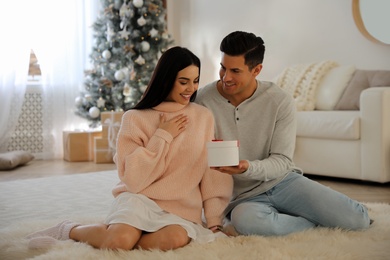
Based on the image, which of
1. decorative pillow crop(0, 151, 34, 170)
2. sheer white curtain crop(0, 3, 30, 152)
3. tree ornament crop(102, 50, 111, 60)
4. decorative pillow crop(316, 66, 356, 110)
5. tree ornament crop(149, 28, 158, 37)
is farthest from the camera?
tree ornament crop(149, 28, 158, 37)

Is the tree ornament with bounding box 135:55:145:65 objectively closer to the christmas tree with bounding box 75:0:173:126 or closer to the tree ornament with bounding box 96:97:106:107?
the christmas tree with bounding box 75:0:173:126

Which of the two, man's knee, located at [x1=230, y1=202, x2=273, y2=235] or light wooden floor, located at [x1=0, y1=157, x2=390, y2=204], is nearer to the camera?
man's knee, located at [x1=230, y1=202, x2=273, y2=235]

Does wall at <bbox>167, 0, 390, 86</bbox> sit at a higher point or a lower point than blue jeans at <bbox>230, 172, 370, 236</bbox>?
higher

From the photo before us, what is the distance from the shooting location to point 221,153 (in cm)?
172

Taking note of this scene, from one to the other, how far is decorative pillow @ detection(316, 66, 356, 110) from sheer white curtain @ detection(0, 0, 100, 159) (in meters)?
2.62

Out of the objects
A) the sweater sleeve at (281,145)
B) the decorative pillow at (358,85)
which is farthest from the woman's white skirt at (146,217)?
the decorative pillow at (358,85)

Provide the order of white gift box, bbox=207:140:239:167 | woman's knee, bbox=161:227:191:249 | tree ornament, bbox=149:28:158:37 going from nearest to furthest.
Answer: white gift box, bbox=207:140:239:167 < woman's knee, bbox=161:227:191:249 < tree ornament, bbox=149:28:158:37

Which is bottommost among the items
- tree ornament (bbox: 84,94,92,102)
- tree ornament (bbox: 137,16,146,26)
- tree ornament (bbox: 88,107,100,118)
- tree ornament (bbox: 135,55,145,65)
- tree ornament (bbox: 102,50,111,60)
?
tree ornament (bbox: 88,107,100,118)

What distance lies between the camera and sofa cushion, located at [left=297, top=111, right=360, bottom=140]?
11.9 ft

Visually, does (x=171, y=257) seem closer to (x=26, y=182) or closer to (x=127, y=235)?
(x=127, y=235)

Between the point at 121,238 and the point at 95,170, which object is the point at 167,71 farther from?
the point at 95,170

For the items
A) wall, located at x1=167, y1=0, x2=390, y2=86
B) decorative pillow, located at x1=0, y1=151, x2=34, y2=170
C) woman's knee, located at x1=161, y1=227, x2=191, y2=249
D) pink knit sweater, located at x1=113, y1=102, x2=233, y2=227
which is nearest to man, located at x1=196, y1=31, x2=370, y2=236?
pink knit sweater, located at x1=113, y1=102, x2=233, y2=227

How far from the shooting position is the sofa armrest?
3.53 metres

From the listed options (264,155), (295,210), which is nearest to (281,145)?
(264,155)
